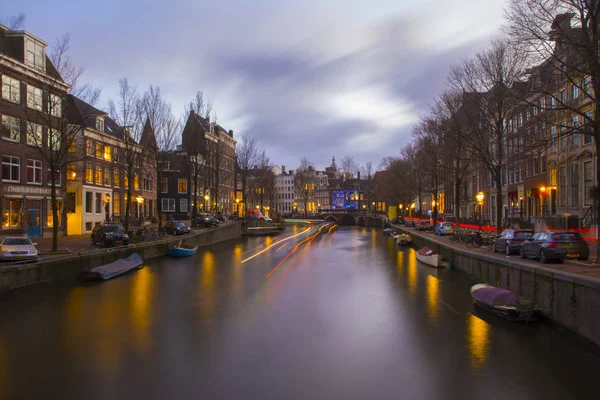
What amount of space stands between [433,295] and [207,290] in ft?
38.5

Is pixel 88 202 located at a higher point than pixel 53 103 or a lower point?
lower

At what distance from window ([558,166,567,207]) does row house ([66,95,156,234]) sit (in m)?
39.3

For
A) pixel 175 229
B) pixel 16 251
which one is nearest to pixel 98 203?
pixel 175 229

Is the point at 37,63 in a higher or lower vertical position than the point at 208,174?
higher

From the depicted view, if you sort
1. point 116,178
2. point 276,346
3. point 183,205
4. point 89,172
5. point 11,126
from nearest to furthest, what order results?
point 276,346 → point 11,126 → point 89,172 → point 116,178 → point 183,205

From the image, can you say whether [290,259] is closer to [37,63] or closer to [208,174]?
[37,63]

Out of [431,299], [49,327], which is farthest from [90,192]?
[431,299]

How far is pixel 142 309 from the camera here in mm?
19422

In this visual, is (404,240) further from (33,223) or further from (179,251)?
(33,223)

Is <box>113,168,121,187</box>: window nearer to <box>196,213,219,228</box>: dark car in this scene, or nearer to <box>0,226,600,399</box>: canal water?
<box>196,213,219,228</box>: dark car

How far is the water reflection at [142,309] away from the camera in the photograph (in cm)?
1459

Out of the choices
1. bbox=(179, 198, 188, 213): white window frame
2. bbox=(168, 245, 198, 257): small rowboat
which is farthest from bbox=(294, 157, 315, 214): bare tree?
bbox=(168, 245, 198, 257): small rowboat

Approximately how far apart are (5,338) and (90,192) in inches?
1479

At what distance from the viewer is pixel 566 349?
1389 cm
